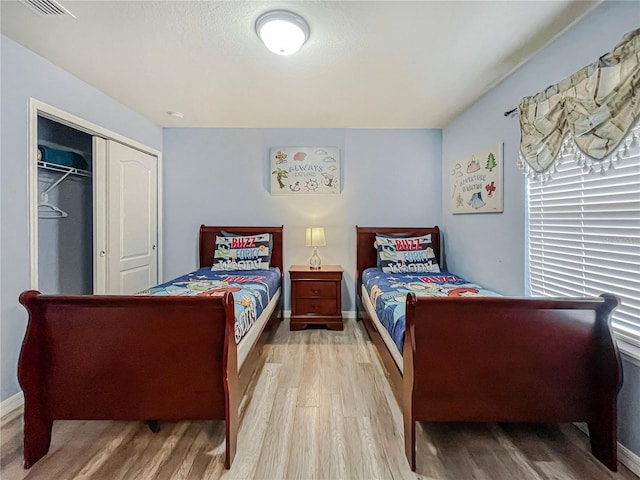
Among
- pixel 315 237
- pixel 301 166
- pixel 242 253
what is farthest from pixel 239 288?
pixel 301 166

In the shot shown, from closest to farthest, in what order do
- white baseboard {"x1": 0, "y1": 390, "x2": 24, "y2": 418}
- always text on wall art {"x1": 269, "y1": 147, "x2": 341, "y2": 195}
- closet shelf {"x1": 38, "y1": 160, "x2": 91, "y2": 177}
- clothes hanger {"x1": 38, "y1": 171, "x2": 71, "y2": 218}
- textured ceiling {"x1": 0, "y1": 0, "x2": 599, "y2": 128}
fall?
textured ceiling {"x1": 0, "y1": 0, "x2": 599, "y2": 128}, white baseboard {"x1": 0, "y1": 390, "x2": 24, "y2": 418}, closet shelf {"x1": 38, "y1": 160, "x2": 91, "y2": 177}, clothes hanger {"x1": 38, "y1": 171, "x2": 71, "y2": 218}, always text on wall art {"x1": 269, "y1": 147, "x2": 341, "y2": 195}

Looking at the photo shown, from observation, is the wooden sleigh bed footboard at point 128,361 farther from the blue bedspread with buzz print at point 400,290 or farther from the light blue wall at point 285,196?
the light blue wall at point 285,196

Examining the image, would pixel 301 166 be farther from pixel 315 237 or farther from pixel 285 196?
pixel 315 237

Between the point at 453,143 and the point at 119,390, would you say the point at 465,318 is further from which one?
the point at 453,143

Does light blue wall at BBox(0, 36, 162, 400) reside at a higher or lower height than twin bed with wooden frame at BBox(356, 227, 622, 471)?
higher

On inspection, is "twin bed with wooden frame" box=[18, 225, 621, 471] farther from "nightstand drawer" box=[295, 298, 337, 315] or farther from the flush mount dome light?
"nightstand drawer" box=[295, 298, 337, 315]

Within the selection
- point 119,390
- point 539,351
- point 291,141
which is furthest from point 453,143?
point 119,390

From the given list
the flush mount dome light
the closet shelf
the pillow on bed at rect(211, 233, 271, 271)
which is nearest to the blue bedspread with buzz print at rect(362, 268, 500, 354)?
the pillow on bed at rect(211, 233, 271, 271)

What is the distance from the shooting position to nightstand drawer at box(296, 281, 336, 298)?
3.27 metres

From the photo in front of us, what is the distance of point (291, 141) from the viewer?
3.66 m

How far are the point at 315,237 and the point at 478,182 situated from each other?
1.71 metres

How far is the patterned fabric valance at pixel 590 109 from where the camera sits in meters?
1.36

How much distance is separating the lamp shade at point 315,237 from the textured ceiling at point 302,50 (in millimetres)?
1256

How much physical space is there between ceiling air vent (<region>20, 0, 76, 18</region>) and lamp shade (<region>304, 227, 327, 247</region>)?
242 cm
